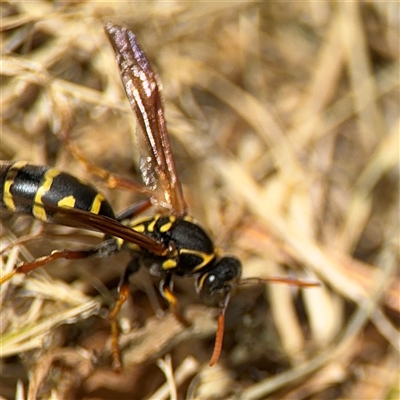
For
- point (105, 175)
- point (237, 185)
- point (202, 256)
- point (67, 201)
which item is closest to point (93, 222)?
point (67, 201)

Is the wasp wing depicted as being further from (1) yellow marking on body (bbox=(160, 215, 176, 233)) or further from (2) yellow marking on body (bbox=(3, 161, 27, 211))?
(1) yellow marking on body (bbox=(160, 215, 176, 233))

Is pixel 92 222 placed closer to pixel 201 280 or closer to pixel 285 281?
pixel 201 280

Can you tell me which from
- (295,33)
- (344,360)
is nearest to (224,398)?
(344,360)

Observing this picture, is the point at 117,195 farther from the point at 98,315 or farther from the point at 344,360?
the point at 344,360

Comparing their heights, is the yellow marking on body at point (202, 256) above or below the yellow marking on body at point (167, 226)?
below

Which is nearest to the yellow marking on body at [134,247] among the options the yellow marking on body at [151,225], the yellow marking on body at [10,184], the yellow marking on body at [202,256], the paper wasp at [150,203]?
the paper wasp at [150,203]

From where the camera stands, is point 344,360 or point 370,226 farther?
point 370,226

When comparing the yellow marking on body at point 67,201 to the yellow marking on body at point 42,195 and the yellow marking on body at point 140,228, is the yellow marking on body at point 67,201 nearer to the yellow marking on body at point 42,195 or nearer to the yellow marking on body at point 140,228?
the yellow marking on body at point 42,195
